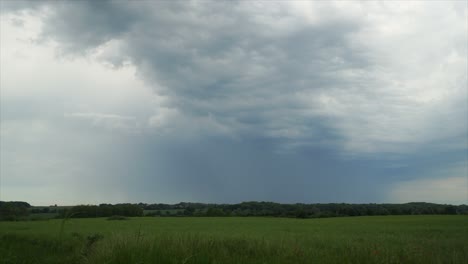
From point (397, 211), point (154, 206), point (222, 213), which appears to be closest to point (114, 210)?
point (222, 213)

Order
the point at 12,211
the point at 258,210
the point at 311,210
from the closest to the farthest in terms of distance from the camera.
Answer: the point at 12,211 → the point at 311,210 → the point at 258,210

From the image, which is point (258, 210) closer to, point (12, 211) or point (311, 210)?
point (311, 210)

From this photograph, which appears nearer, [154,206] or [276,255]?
[276,255]

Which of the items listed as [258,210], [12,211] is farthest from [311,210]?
[12,211]

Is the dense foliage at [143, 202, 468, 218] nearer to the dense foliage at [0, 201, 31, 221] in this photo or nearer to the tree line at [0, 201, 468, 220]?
the tree line at [0, 201, 468, 220]

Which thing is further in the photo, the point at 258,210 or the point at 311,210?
the point at 258,210

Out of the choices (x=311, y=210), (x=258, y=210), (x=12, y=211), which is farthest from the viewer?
(x=258, y=210)

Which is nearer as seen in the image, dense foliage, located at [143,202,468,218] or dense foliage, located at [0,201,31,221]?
dense foliage, located at [0,201,31,221]

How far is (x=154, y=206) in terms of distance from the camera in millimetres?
124562

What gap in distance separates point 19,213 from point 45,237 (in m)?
34.1

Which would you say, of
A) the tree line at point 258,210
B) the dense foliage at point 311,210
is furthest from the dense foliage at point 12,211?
the dense foliage at point 311,210

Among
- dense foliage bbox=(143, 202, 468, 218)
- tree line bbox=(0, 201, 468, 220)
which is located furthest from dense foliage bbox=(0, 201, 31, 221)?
dense foliage bbox=(143, 202, 468, 218)

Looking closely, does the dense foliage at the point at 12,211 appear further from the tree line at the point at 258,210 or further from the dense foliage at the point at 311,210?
the dense foliage at the point at 311,210

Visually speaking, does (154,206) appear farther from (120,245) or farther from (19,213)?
(120,245)
